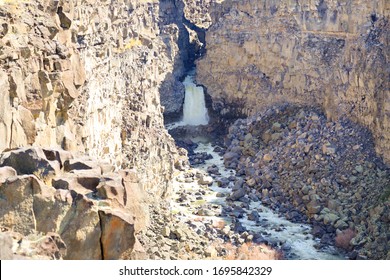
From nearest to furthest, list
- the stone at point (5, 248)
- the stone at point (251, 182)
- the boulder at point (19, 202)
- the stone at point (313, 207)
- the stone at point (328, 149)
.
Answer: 1. the stone at point (5, 248)
2. the boulder at point (19, 202)
3. the stone at point (313, 207)
4. the stone at point (328, 149)
5. the stone at point (251, 182)

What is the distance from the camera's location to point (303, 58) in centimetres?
5384

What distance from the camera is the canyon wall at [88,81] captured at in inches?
958

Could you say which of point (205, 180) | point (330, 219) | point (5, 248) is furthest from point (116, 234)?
point (205, 180)

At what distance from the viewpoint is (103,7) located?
40.2 metres

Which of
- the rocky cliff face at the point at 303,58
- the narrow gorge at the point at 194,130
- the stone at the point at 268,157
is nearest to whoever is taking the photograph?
the narrow gorge at the point at 194,130

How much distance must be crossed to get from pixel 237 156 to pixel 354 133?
11.5 m

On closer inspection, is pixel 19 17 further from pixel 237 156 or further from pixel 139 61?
pixel 237 156

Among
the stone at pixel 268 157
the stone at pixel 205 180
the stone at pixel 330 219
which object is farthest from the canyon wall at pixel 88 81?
the stone at pixel 330 219

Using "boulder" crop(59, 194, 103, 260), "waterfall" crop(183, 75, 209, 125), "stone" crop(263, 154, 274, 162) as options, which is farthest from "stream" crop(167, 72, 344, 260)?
"boulder" crop(59, 194, 103, 260)

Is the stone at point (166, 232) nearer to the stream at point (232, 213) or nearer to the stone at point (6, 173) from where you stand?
the stone at point (6, 173)

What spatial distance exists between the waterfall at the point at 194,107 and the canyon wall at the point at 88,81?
404 cm

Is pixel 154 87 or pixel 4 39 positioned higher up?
pixel 4 39

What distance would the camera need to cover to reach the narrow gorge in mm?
18719

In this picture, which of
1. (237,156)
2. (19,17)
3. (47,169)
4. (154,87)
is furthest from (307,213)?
(47,169)
